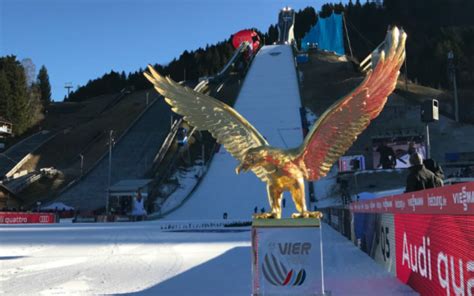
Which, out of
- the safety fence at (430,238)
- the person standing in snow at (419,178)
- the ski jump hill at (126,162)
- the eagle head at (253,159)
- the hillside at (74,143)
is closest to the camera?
the safety fence at (430,238)

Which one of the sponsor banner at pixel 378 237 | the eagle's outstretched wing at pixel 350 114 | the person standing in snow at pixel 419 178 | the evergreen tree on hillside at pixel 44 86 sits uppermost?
the evergreen tree on hillside at pixel 44 86

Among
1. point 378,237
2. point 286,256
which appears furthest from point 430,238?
point 378,237

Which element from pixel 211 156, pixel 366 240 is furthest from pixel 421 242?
pixel 211 156

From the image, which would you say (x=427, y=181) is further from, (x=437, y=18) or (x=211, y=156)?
(x=437, y=18)

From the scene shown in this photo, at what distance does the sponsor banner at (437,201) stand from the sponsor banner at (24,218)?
96.4 ft

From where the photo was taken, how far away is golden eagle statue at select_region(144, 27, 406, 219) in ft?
18.0

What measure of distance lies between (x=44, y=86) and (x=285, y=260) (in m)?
118

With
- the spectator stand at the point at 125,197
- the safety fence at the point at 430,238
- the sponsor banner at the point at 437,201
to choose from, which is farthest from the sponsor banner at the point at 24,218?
the sponsor banner at the point at 437,201

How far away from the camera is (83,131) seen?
70.1 m

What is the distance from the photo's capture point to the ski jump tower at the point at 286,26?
291 feet

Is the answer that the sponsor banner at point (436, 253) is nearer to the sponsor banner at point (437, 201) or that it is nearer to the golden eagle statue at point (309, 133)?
the sponsor banner at point (437, 201)

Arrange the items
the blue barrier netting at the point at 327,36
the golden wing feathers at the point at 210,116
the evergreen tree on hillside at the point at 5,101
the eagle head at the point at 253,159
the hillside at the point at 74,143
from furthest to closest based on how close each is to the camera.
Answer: the blue barrier netting at the point at 327,36 → the evergreen tree on hillside at the point at 5,101 → the hillside at the point at 74,143 → the golden wing feathers at the point at 210,116 → the eagle head at the point at 253,159

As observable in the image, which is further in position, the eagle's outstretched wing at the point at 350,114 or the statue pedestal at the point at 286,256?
the eagle's outstretched wing at the point at 350,114

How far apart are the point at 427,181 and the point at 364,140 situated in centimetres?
4208
